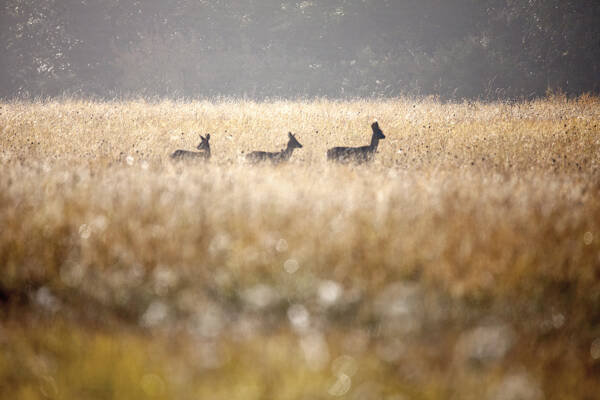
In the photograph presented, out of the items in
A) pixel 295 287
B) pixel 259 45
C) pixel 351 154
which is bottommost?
pixel 295 287

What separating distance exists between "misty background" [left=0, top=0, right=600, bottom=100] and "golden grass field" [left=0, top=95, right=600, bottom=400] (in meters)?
22.4

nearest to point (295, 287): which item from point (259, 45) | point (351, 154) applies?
point (351, 154)

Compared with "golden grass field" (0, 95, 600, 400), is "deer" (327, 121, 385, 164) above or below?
above

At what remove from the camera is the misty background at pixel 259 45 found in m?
26.8

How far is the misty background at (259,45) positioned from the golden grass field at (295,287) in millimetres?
22426

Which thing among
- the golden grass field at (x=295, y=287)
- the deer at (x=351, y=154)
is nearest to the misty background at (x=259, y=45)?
the deer at (x=351, y=154)

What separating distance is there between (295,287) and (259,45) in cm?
2791

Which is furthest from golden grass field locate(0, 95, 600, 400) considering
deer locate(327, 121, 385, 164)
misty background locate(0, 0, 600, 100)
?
misty background locate(0, 0, 600, 100)

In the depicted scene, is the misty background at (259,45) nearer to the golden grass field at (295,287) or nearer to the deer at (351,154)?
the deer at (351,154)

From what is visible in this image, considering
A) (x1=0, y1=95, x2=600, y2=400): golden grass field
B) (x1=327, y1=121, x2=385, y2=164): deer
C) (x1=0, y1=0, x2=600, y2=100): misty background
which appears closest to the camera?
(x1=0, y1=95, x2=600, y2=400): golden grass field

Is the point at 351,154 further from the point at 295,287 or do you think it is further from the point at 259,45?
the point at 259,45

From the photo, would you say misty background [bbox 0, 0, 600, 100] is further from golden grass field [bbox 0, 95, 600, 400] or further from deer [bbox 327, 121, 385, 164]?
golden grass field [bbox 0, 95, 600, 400]

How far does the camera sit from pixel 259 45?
30.1 meters

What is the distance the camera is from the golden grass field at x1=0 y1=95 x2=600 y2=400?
2529 mm
